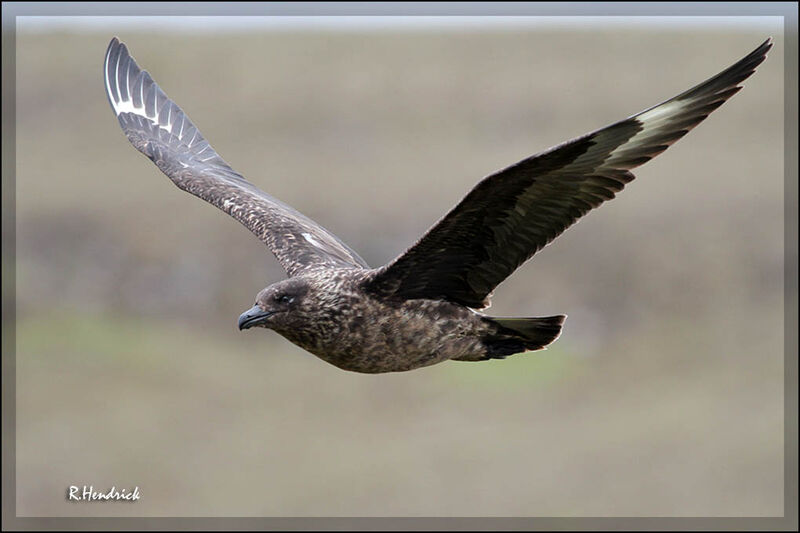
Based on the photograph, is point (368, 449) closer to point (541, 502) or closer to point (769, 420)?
point (541, 502)

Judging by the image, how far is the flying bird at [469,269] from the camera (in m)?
6.00

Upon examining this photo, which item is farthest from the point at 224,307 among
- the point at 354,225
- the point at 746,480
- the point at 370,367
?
the point at 370,367

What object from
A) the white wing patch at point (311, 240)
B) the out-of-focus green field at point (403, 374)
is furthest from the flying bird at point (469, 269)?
the out-of-focus green field at point (403, 374)

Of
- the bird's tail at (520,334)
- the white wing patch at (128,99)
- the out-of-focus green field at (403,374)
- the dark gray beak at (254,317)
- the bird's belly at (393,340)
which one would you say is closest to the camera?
the dark gray beak at (254,317)

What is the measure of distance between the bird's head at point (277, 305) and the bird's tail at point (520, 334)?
1.01 meters

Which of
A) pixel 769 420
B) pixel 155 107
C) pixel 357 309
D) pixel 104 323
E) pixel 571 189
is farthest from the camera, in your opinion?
pixel 104 323

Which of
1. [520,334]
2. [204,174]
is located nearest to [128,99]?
[204,174]

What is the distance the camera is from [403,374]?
22.2 m

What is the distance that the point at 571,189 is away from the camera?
628 cm

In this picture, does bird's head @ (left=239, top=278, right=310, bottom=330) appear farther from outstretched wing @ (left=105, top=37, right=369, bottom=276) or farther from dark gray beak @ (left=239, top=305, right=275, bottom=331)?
outstretched wing @ (left=105, top=37, right=369, bottom=276)

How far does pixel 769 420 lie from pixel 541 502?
14.4ft

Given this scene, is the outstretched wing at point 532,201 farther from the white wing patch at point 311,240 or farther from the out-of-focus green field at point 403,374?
the out-of-focus green field at point 403,374

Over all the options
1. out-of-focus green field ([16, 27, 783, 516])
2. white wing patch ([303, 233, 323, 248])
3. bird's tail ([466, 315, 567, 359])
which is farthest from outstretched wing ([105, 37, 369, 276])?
out-of-focus green field ([16, 27, 783, 516])

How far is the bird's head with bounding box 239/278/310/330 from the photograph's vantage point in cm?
666
